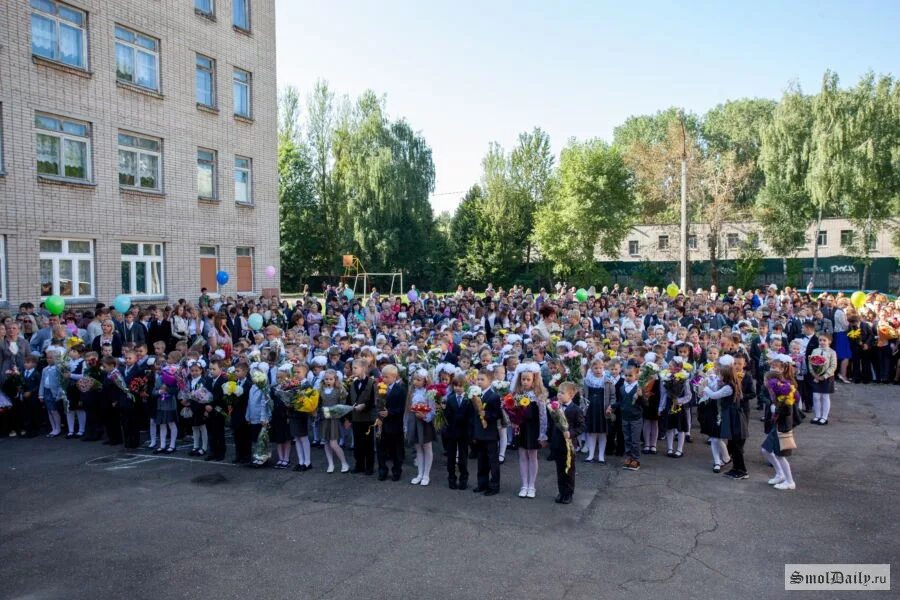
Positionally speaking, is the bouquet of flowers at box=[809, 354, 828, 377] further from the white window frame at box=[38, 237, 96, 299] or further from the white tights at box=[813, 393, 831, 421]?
the white window frame at box=[38, 237, 96, 299]

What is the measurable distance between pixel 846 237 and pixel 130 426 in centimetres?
5485

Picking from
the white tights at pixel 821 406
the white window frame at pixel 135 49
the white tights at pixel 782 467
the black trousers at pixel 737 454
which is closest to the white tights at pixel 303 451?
the black trousers at pixel 737 454

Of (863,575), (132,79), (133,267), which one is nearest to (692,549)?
(863,575)

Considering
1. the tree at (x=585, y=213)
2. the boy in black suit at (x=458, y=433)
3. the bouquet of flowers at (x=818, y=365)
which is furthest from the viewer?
the tree at (x=585, y=213)

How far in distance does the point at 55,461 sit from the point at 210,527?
4.70 metres

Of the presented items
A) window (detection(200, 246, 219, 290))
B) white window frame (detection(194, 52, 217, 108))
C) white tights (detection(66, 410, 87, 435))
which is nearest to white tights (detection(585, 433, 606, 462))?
white tights (detection(66, 410, 87, 435))

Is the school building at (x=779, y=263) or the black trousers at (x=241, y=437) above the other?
the school building at (x=779, y=263)

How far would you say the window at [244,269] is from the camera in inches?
989

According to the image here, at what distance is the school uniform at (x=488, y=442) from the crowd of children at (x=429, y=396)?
0.06 ft

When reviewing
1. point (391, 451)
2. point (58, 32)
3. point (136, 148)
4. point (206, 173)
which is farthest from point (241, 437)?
point (206, 173)

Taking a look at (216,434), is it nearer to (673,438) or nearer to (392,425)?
(392,425)

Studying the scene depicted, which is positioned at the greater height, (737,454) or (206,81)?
(206,81)

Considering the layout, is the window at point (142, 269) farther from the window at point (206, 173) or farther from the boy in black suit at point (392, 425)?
the boy in black suit at point (392, 425)

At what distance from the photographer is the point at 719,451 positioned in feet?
31.6
